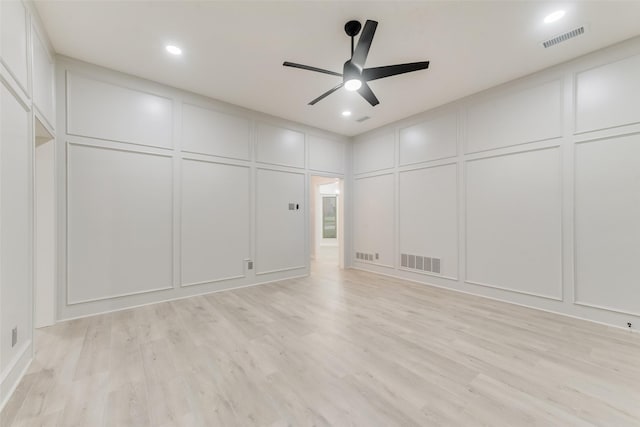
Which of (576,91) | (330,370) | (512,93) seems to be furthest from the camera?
(512,93)

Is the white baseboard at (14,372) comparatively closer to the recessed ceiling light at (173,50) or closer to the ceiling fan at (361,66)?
the recessed ceiling light at (173,50)

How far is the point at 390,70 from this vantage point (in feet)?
9.01

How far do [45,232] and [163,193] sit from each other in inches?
51.9

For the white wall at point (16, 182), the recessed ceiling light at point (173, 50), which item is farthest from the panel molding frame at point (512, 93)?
the white wall at point (16, 182)

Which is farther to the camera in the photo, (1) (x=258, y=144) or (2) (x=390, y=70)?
(1) (x=258, y=144)

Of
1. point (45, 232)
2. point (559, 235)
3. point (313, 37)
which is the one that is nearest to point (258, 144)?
point (313, 37)

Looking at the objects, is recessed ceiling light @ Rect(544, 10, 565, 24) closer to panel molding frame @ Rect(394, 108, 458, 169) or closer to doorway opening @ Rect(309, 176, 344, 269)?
panel molding frame @ Rect(394, 108, 458, 169)

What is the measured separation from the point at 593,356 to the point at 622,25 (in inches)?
132

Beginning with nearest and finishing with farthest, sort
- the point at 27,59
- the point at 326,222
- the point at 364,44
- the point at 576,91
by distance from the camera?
the point at 27,59, the point at 364,44, the point at 576,91, the point at 326,222

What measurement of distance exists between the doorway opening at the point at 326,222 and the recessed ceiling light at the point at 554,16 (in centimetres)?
419

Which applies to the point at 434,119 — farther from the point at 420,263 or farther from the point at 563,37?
the point at 420,263

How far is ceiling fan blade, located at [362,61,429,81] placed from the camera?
2.68 meters

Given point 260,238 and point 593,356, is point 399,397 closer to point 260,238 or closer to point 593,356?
point 593,356

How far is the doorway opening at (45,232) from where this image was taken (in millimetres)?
2949
